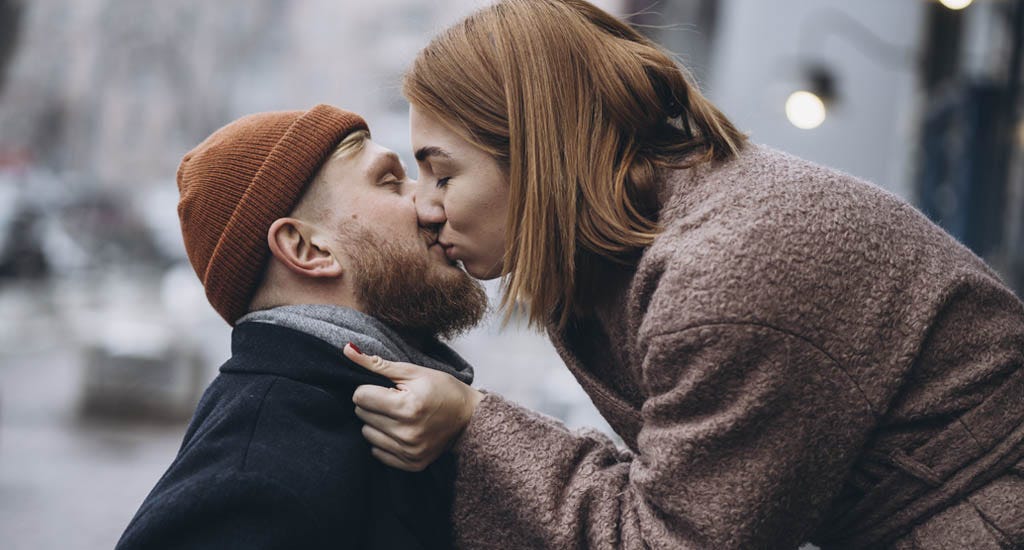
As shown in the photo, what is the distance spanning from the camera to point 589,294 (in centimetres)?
229

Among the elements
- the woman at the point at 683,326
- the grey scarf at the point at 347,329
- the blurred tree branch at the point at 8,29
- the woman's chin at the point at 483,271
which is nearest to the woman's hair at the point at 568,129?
the woman at the point at 683,326

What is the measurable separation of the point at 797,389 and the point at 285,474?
99 cm

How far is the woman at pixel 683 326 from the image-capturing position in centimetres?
190

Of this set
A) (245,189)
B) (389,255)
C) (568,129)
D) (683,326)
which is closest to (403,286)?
(389,255)

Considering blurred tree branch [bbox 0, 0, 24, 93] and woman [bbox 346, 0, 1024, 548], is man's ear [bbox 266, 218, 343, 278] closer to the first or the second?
woman [bbox 346, 0, 1024, 548]

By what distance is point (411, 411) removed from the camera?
214 cm

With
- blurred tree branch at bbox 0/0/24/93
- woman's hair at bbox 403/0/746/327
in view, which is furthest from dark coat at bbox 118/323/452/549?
blurred tree branch at bbox 0/0/24/93

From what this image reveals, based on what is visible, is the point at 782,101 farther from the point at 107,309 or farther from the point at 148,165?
the point at 148,165

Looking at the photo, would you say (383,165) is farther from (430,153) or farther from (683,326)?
(683,326)

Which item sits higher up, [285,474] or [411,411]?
[411,411]

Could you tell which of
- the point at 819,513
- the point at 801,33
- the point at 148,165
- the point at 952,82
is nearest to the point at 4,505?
the point at 819,513

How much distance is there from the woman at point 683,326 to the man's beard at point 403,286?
0.41 feet

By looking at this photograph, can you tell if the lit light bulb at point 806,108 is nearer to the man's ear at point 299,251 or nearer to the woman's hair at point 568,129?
the woman's hair at point 568,129

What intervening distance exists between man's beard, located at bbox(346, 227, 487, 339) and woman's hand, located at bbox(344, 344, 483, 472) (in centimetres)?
24
